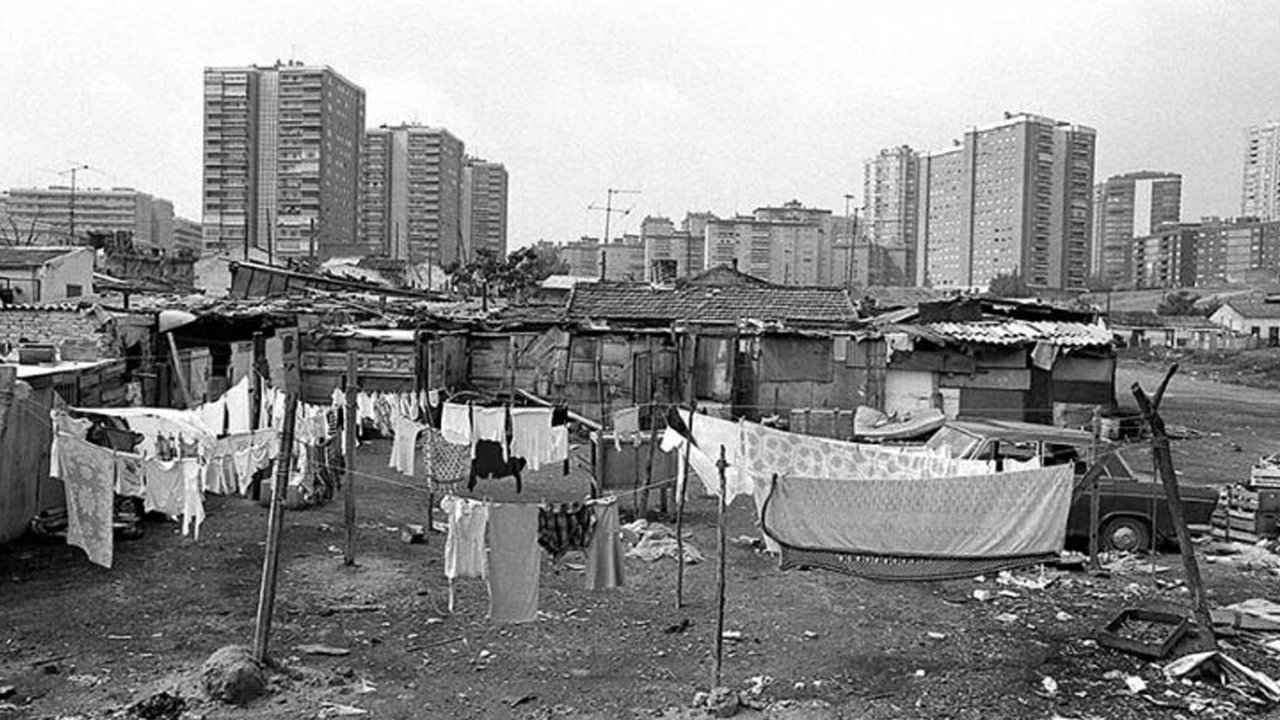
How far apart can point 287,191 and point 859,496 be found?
59.6 meters

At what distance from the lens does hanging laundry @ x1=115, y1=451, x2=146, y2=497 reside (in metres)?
11.1

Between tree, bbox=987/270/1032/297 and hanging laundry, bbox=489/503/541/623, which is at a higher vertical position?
tree, bbox=987/270/1032/297

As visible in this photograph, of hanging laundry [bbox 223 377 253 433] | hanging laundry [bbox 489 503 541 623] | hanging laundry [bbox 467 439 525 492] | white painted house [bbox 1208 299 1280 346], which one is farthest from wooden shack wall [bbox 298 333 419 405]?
white painted house [bbox 1208 299 1280 346]

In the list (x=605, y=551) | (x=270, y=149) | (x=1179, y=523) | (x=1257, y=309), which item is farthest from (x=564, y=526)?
(x=1257, y=309)

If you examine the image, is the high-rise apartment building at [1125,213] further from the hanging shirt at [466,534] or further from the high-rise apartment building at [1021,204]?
the hanging shirt at [466,534]

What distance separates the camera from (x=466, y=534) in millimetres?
9281

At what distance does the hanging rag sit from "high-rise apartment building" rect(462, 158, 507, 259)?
74915mm

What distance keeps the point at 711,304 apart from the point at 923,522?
1614 centimetres

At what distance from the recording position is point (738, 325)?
23.5m

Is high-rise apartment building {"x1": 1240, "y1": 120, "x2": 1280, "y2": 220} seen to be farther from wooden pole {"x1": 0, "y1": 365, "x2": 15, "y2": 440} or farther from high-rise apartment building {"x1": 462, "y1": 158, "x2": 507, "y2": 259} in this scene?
wooden pole {"x1": 0, "y1": 365, "x2": 15, "y2": 440}

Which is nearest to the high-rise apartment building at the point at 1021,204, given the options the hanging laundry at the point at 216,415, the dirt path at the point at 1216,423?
the dirt path at the point at 1216,423

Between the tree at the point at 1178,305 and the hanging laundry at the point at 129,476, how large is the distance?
71.3 m

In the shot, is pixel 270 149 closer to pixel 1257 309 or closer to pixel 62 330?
pixel 62 330

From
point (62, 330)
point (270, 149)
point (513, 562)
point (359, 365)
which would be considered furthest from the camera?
point (270, 149)
